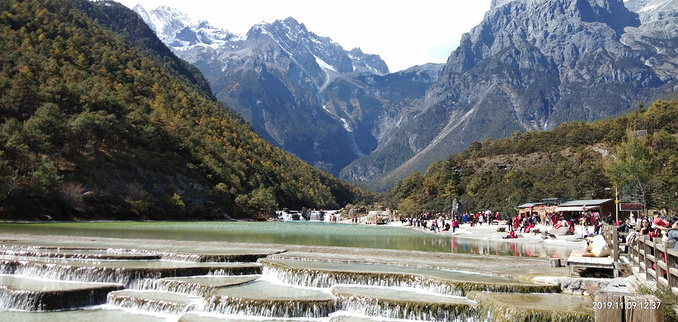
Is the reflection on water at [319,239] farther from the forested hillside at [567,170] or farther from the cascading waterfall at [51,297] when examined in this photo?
the forested hillside at [567,170]

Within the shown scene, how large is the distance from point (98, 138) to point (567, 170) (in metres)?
96.4

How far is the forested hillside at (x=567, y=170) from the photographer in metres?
73.2

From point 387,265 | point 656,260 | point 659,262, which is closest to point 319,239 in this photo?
point 387,265

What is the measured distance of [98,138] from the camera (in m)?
78.8

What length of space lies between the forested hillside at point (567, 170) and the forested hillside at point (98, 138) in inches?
2036

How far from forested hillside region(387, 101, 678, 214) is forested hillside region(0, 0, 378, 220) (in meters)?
51.7

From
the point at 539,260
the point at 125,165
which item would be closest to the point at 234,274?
the point at 539,260

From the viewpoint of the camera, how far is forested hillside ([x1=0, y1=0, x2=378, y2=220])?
6044 cm

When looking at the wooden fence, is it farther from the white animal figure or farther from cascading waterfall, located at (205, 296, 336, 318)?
cascading waterfall, located at (205, 296, 336, 318)

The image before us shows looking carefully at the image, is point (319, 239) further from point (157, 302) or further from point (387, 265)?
point (157, 302)

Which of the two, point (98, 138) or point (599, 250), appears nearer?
point (599, 250)

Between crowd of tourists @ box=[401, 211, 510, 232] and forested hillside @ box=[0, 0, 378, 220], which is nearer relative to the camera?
forested hillside @ box=[0, 0, 378, 220]

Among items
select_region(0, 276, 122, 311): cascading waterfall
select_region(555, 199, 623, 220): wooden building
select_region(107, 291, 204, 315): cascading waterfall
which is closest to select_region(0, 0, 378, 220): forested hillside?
select_region(0, 276, 122, 311): cascading waterfall

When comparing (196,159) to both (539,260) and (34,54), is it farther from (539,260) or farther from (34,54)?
(539,260)
